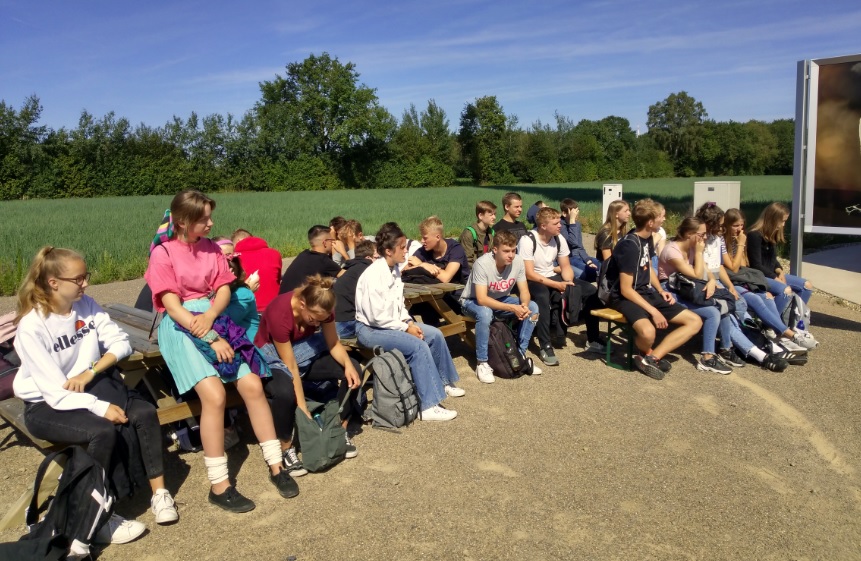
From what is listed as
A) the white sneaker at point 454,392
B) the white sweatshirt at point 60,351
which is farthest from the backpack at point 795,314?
the white sweatshirt at point 60,351

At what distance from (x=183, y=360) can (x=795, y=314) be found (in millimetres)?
5896

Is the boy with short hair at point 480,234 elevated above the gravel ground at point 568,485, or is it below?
above

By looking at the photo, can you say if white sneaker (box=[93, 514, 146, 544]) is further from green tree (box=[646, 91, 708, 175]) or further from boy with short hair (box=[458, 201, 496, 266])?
green tree (box=[646, 91, 708, 175])

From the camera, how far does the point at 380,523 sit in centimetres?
365

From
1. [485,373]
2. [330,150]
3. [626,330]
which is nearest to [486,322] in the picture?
[485,373]

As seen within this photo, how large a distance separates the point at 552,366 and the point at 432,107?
227 ft

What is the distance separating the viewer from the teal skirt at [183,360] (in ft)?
13.1

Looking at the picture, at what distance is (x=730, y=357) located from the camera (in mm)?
6457

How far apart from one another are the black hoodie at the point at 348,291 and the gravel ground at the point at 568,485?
1.12m

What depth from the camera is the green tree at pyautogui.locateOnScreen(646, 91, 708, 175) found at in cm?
8731

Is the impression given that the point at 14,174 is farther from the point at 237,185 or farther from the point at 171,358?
the point at 171,358

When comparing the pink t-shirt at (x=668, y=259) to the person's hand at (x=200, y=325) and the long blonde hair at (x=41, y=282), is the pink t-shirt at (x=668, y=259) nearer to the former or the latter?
the person's hand at (x=200, y=325)

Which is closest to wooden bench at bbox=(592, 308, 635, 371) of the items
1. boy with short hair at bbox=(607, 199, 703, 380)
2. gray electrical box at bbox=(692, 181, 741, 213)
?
boy with short hair at bbox=(607, 199, 703, 380)

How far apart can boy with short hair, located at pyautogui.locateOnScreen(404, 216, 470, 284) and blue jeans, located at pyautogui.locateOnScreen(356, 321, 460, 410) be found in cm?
140
